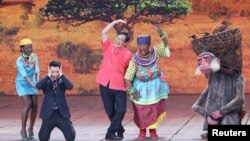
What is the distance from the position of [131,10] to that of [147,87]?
23.2 ft

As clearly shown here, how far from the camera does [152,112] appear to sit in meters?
11.0

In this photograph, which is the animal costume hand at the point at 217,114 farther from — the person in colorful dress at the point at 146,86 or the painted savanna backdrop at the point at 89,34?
the painted savanna backdrop at the point at 89,34

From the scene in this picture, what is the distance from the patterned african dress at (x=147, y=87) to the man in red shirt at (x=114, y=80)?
0.20 meters

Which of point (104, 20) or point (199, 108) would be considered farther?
point (104, 20)

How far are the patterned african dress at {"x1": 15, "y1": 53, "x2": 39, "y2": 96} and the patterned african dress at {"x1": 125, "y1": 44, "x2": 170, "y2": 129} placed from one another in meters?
1.57

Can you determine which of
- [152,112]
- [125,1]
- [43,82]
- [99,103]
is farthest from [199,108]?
[125,1]

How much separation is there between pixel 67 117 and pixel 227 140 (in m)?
3.93

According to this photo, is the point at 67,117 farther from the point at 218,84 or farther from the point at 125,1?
the point at 125,1

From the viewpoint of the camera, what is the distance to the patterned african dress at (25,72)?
11.4 meters

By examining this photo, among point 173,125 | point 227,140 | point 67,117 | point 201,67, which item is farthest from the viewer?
point 173,125

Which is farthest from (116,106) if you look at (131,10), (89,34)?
→ (89,34)

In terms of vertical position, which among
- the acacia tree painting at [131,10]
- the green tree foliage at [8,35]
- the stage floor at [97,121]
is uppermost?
the acacia tree painting at [131,10]

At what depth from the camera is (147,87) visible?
10977 millimetres

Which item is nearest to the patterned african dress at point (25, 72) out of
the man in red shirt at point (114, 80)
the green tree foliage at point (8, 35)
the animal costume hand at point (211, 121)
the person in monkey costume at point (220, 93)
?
the man in red shirt at point (114, 80)
